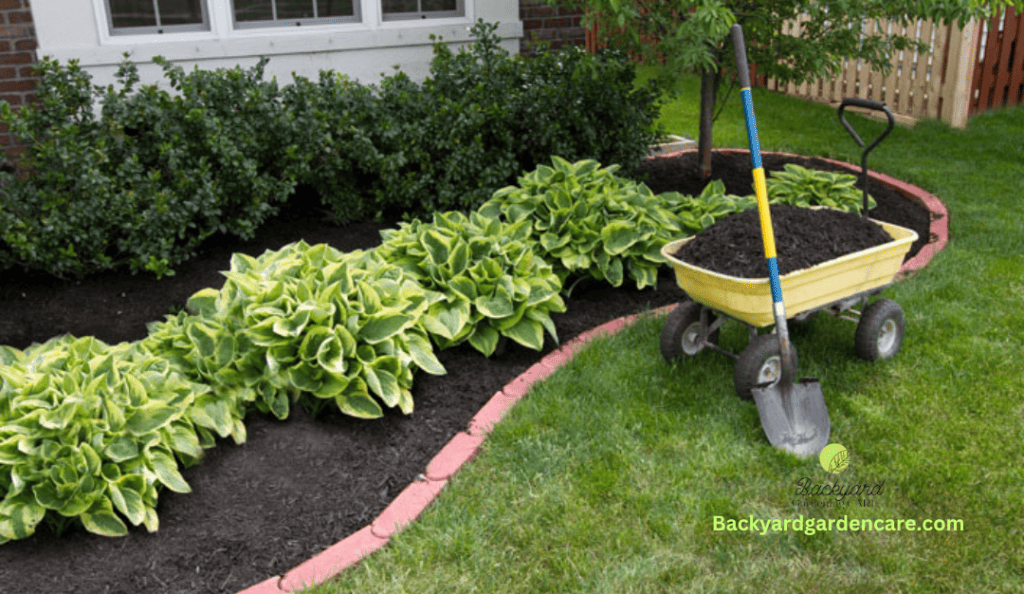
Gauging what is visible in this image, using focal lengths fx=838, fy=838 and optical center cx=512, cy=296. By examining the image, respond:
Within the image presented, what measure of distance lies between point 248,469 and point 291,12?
3.70m

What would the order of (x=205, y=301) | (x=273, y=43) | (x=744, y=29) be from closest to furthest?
(x=205, y=301) → (x=273, y=43) → (x=744, y=29)

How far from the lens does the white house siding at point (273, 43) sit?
5023 mm

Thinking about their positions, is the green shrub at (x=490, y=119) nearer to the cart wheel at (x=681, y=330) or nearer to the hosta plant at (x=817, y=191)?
the hosta plant at (x=817, y=191)

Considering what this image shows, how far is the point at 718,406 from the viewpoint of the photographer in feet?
11.7

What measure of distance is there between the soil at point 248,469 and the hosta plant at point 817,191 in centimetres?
116

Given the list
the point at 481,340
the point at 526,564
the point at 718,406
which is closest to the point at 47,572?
the point at 526,564

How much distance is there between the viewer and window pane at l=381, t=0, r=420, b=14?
592cm

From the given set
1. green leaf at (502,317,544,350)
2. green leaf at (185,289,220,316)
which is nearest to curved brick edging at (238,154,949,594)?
green leaf at (502,317,544,350)

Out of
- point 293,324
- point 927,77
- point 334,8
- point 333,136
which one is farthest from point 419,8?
point 927,77

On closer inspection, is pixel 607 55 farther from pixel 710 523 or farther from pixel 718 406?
pixel 710 523

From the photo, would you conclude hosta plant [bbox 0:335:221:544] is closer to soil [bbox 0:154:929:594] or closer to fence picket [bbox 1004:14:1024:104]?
soil [bbox 0:154:929:594]

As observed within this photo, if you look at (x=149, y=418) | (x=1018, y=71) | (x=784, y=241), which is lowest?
(x=149, y=418)

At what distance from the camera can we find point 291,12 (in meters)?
5.71

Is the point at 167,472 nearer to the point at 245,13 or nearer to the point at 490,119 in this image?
the point at 490,119
